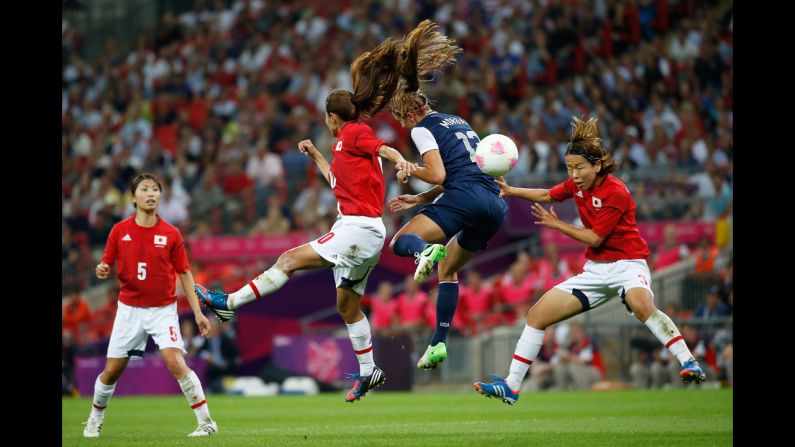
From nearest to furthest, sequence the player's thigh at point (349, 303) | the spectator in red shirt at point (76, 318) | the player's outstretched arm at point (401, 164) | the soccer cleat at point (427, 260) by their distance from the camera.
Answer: the player's outstretched arm at point (401, 164) < the soccer cleat at point (427, 260) < the player's thigh at point (349, 303) < the spectator in red shirt at point (76, 318)

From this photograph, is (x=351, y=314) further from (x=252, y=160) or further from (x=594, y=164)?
(x=252, y=160)

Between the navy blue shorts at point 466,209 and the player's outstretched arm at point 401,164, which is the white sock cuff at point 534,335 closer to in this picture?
the navy blue shorts at point 466,209

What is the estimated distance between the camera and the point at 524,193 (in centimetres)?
1005

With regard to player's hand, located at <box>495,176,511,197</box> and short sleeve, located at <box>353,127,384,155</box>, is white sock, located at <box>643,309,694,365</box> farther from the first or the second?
short sleeve, located at <box>353,127,384,155</box>

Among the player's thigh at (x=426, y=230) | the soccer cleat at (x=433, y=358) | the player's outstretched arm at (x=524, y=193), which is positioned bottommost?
the soccer cleat at (x=433, y=358)

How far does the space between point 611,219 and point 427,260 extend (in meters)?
1.76

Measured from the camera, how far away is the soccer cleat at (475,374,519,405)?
948cm

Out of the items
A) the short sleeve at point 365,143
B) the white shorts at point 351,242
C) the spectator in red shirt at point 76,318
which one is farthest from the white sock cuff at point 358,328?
the spectator in red shirt at point 76,318

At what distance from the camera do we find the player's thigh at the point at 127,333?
1028 cm

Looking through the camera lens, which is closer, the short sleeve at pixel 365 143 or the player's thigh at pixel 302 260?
the short sleeve at pixel 365 143

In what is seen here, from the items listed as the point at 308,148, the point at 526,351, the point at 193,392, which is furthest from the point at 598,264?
the point at 193,392

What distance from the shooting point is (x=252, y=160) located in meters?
25.0

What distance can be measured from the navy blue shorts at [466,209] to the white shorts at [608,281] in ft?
2.96
